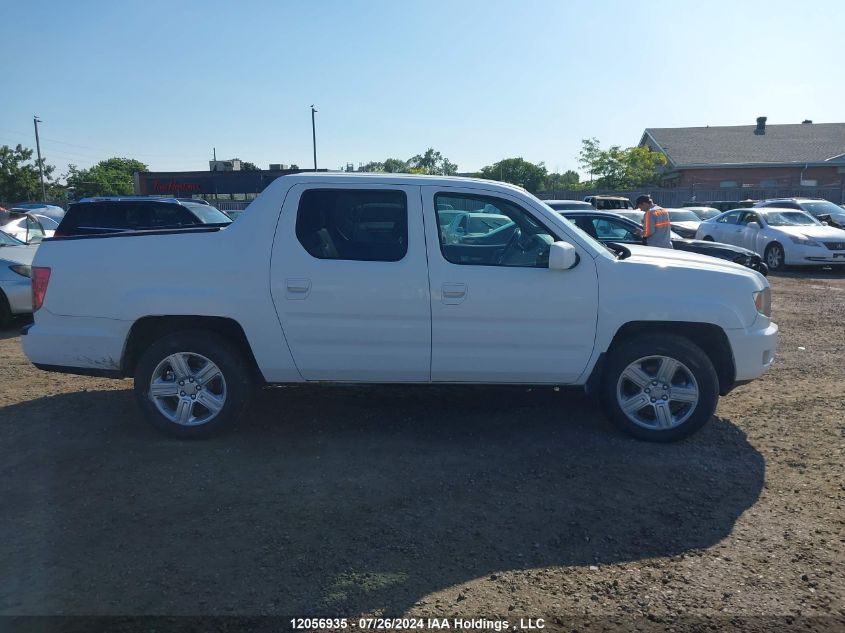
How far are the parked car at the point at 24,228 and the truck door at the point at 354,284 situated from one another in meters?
7.33

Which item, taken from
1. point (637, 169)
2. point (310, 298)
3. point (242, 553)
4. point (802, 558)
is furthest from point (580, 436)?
point (637, 169)

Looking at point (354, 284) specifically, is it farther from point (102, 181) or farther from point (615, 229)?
point (102, 181)

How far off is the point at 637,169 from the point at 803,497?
4245 centimetres

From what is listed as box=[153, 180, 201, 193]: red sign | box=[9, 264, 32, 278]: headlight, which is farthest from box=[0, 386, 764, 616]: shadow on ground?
box=[153, 180, 201, 193]: red sign

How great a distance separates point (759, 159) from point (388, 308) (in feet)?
136

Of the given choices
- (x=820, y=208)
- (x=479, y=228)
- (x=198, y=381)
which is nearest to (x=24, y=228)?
(x=198, y=381)

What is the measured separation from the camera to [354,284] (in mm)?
4883

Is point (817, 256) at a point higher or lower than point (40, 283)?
lower

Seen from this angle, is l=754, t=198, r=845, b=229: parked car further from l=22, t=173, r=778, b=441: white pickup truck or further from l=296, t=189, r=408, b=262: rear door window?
l=296, t=189, r=408, b=262: rear door window

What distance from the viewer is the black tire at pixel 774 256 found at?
16266mm

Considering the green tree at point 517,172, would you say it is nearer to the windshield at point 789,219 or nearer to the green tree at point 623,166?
the green tree at point 623,166

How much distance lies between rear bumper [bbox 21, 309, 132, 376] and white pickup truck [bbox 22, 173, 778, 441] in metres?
0.01

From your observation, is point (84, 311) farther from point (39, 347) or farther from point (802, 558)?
point (802, 558)

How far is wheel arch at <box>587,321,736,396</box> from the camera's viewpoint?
5.05m
